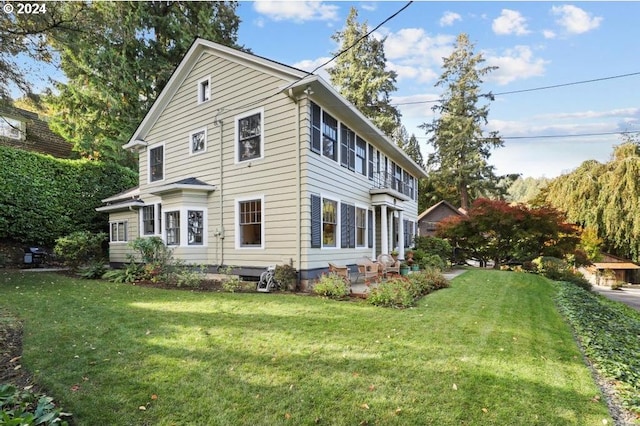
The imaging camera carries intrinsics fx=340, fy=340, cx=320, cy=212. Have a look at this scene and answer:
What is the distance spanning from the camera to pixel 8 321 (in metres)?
5.67

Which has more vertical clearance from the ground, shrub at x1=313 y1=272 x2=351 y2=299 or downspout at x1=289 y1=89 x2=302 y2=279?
downspout at x1=289 y1=89 x2=302 y2=279

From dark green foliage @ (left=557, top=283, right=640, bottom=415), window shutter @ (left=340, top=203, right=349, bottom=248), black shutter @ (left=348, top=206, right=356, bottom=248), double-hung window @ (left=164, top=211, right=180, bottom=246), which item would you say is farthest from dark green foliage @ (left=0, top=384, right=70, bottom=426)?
black shutter @ (left=348, top=206, right=356, bottom=248)

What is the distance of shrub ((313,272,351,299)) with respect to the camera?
793 centimetres

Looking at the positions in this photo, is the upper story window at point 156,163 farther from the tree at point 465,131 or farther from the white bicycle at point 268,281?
the tree at point 465,131

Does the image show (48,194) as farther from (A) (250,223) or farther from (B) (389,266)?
(B) (389,266)

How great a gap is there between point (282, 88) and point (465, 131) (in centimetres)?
2650

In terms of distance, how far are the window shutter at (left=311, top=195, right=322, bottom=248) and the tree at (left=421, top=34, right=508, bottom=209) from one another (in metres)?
25.5

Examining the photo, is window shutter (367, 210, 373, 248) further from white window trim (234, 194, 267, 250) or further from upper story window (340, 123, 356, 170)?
white window trim (234, 194, 267, 250)

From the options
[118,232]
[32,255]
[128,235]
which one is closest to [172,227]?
[128,235]

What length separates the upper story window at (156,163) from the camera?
13.5 metres

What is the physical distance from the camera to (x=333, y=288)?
799 centimetres

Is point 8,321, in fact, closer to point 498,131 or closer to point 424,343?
point 424,343

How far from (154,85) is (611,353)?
75.7ft

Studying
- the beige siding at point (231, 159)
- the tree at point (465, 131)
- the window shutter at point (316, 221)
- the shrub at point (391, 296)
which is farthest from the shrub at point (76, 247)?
the tree at point (465, 131)
